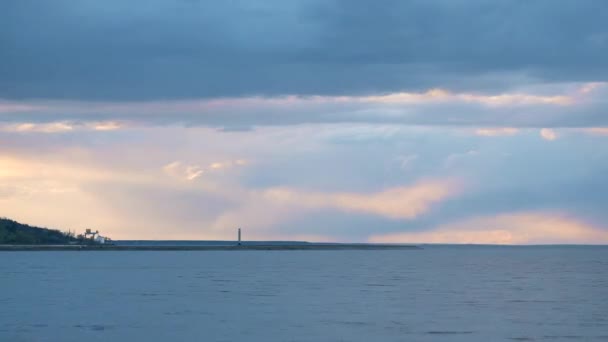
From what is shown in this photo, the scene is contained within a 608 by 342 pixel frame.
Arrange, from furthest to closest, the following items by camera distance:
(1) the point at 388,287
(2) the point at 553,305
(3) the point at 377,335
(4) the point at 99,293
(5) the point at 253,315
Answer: (1) the point at 388,287, (4) the point at 99,293, (2) the point at 553,305, (5) the point at 253,315, (3) the point at 377,335

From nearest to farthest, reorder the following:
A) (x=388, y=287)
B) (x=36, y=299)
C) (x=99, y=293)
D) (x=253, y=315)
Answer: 1. (x=253, y=315)
2. (x=36, y=299)
3. (x=99, y=293)
4. (x=388, y=287)

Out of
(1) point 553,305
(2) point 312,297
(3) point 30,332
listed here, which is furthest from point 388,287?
(3) point 30,332

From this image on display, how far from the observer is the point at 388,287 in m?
87.8

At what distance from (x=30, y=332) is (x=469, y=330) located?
913 inches

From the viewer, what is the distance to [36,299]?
7300cm

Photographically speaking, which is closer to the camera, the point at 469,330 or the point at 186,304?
the point at 469,330

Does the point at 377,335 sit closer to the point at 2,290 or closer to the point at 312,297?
the point at 312,297

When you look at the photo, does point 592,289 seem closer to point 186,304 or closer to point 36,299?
point 186,304

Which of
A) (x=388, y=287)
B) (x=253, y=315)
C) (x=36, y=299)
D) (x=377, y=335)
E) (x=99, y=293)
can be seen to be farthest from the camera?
(x=388, y=287)

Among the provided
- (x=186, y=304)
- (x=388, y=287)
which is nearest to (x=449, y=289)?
(x=388, y=287)

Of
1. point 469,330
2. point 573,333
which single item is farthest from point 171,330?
point 573,333

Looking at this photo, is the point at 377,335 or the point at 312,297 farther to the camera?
the point at 312,297

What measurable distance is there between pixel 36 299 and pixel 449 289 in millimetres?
34933

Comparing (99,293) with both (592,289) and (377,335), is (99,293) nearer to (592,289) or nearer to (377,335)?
(377,335)
